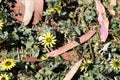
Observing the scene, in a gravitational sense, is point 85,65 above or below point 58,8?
below

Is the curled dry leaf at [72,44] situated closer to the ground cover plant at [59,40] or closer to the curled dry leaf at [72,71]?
the ground cover plant at [59,40]

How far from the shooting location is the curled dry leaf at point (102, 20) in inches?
171

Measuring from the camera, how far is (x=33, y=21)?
4.34m

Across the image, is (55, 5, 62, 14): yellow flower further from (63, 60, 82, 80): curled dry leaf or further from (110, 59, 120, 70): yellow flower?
(110, 59, 120, 70): yellow flower

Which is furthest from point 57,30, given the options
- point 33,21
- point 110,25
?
point 110,25

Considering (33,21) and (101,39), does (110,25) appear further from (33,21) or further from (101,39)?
(33,21)

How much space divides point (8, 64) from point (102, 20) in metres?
1.11

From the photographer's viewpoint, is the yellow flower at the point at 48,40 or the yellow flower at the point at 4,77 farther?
the yellow flower at the point at 48,40

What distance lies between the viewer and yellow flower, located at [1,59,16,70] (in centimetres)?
394

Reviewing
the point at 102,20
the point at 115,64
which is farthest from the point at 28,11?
the point at 115,64

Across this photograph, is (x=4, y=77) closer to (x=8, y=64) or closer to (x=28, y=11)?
(x=8, y=64)

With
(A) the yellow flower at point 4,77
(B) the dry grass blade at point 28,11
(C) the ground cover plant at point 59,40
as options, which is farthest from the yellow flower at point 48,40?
(A) the yellow flower at point 4,77

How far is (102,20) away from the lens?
440cm

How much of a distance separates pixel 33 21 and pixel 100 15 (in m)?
0.71
